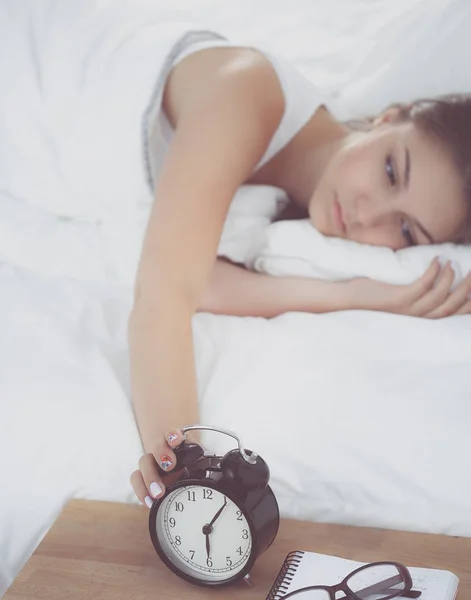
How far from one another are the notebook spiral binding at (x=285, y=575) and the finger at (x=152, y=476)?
0.15 m

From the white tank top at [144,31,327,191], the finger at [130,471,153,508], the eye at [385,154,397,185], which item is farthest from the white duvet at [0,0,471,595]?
the eye at [385,154,397,185]

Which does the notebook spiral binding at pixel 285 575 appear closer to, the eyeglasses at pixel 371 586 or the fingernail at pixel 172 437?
the eyeglasses at pixel 371 586

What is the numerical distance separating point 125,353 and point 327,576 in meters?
0.50

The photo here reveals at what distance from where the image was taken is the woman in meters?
1.25

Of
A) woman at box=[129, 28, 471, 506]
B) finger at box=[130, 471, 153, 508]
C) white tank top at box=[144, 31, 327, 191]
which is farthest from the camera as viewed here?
white tank top at box=[144, 31, 327, 191]

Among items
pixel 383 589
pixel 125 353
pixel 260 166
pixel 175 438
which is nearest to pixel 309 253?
pixel 260 166

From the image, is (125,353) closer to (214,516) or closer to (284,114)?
(214,516)

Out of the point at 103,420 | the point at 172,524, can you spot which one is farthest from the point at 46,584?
the point at 103,420

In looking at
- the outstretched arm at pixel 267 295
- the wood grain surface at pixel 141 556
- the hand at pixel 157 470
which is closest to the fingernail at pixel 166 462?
the hand at pixel 157 470

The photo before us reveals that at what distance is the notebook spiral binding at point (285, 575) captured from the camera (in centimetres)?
83

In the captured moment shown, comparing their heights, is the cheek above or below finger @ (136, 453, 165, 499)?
above

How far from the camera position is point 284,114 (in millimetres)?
1522

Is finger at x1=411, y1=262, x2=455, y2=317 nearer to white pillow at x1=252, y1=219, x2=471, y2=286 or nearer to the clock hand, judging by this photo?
white pillow at x1=252, y1=219, x2=471, y2=286

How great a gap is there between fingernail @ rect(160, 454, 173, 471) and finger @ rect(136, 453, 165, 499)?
0.02m
